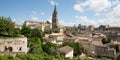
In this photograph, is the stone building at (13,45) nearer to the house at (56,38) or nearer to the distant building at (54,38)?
the distant building at (54,38)

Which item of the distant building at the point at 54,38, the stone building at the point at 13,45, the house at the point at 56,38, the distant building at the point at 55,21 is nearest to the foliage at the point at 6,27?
the stone building at the point at 13,45

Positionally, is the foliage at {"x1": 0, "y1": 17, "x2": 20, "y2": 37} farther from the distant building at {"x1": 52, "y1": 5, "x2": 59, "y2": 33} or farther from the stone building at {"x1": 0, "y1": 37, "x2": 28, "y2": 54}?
the distant building at {"x1": 52, "y1": 5, "x2": 59, "y2": 33}

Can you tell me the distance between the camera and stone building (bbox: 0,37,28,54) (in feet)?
111

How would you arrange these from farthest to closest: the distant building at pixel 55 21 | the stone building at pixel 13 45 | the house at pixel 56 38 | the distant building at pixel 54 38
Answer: the distant building at pixel 55 21 → the house at pixel 56 38 → the distant building at pixel 54 38 → the stone building at pixel 13 45

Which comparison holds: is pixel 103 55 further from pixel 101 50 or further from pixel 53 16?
pixel 53 16

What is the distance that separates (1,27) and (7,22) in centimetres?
148

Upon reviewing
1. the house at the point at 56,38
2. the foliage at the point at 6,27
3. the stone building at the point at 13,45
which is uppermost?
the foliage at the point at 6,27

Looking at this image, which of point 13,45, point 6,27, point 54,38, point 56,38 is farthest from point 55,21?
point 13,45

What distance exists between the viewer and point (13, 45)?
3481 cm

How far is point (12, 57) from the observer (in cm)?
3262

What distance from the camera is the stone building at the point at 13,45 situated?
33.9m

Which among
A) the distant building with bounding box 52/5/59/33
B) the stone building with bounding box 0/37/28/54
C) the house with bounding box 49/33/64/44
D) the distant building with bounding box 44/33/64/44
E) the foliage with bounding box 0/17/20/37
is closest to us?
the stone building with bounding box 0/37/28/54

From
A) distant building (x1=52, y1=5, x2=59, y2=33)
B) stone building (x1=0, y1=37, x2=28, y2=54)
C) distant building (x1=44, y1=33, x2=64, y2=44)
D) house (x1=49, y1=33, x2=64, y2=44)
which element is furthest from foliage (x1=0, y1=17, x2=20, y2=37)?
distant building (x1=52, y1=5, x2=59, y2=33)

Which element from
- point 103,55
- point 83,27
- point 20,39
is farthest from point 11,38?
point 83,27
